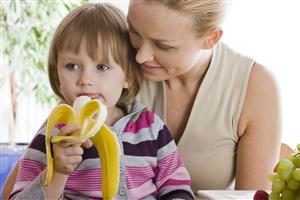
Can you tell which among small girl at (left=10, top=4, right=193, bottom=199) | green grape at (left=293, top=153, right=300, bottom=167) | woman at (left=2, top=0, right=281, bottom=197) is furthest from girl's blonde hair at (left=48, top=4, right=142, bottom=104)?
green grape at (left=293, top=153, right=300, bottom=167)

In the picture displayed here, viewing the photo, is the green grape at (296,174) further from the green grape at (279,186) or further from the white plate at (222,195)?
the white plate at (222,195)

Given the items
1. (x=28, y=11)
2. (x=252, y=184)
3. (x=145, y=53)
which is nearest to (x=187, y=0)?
(x=145, y=53)

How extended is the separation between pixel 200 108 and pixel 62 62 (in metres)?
0.56

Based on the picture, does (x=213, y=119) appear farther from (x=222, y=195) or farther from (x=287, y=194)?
(x=287, y=194)

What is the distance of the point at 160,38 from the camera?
5.59 feet

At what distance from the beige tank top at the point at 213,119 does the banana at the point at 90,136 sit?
602 millimetres

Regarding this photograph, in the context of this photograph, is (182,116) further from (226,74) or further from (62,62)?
(62,62)

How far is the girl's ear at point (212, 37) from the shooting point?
1.83 meters

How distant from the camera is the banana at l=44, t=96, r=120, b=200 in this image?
4.58ft

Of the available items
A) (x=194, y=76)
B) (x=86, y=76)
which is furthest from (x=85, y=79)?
(x=194, y=76)

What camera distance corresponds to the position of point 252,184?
6.63ft

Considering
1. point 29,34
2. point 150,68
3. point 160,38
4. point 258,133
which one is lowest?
point 29,34

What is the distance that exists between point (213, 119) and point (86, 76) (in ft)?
1.91

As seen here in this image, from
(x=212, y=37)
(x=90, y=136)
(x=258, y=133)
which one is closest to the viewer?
(x=90, y=136)
